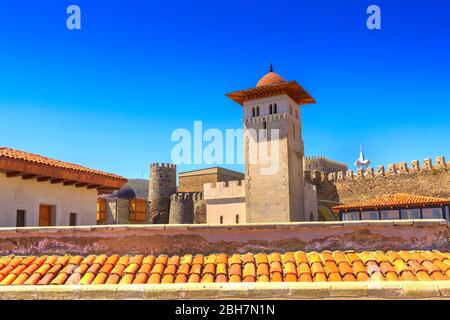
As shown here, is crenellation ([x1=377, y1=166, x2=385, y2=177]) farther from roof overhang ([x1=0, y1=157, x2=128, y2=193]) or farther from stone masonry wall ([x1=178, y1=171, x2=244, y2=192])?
roof overhang ([x1=0, y1=157, x2=128, y2=193])

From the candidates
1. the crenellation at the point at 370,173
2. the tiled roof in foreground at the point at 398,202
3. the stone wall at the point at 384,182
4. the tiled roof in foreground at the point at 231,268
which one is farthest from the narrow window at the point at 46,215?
the crenellation at the point at 370,173

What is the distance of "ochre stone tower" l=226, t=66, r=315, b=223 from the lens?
90.2 feet

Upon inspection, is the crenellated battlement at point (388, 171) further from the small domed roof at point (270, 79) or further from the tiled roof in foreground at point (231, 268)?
the tiled roof in foreground at point (231, 268)

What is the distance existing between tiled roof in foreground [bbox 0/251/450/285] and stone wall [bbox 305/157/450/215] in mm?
29401

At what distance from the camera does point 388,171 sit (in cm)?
3716

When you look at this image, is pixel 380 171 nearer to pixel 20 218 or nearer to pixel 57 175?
pixel 57 175

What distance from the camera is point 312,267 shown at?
6559 millimetres

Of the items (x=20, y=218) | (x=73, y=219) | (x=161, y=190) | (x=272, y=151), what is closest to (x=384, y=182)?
(x=272, y=151)

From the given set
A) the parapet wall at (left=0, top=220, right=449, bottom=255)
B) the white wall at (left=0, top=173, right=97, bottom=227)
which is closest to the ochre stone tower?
the white wall at (left=0, top=173, right=97, bottom=227)
